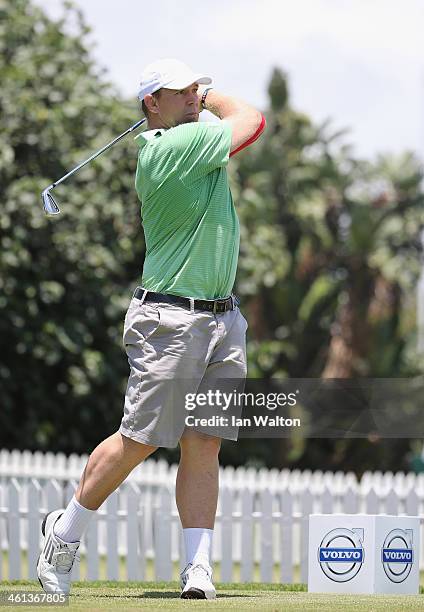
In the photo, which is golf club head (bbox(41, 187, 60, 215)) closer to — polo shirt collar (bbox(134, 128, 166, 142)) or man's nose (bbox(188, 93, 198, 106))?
polo shirt collar (bbox(134, 128, 166, 142))

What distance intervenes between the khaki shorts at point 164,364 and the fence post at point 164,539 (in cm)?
404

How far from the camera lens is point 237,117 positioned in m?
5.32

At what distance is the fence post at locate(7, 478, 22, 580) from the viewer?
Answer: 29.5 feet

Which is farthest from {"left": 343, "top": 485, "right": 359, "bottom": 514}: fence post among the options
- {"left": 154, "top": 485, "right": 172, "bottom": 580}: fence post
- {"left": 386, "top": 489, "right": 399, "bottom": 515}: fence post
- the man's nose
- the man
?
the man's nose

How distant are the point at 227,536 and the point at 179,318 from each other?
4633 millimetres

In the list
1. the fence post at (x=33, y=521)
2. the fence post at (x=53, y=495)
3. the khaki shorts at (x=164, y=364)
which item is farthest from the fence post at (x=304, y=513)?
the khaki shorts at (x=164, y=364)

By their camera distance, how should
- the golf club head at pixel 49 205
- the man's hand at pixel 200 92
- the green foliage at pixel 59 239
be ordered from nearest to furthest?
1. the man's hand at pixel 200 92
2. the golf club head at pixel 49 205
3. the green foliage at pixel 59 239

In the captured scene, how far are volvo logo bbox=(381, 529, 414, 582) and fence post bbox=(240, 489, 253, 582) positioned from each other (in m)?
3.60

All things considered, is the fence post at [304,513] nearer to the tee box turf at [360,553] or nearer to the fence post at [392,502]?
the fence post at [392,502]

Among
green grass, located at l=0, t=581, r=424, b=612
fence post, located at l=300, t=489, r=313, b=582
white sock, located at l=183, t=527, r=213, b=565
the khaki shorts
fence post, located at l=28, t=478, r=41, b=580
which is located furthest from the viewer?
fence post, located at l=300, t=489, r=313, b=582

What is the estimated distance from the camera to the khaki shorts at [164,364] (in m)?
5.11

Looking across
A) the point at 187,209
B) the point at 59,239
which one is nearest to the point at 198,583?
the point at 187,209

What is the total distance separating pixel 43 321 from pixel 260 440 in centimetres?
533

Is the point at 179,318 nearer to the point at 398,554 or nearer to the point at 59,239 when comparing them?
the point at 398,554
